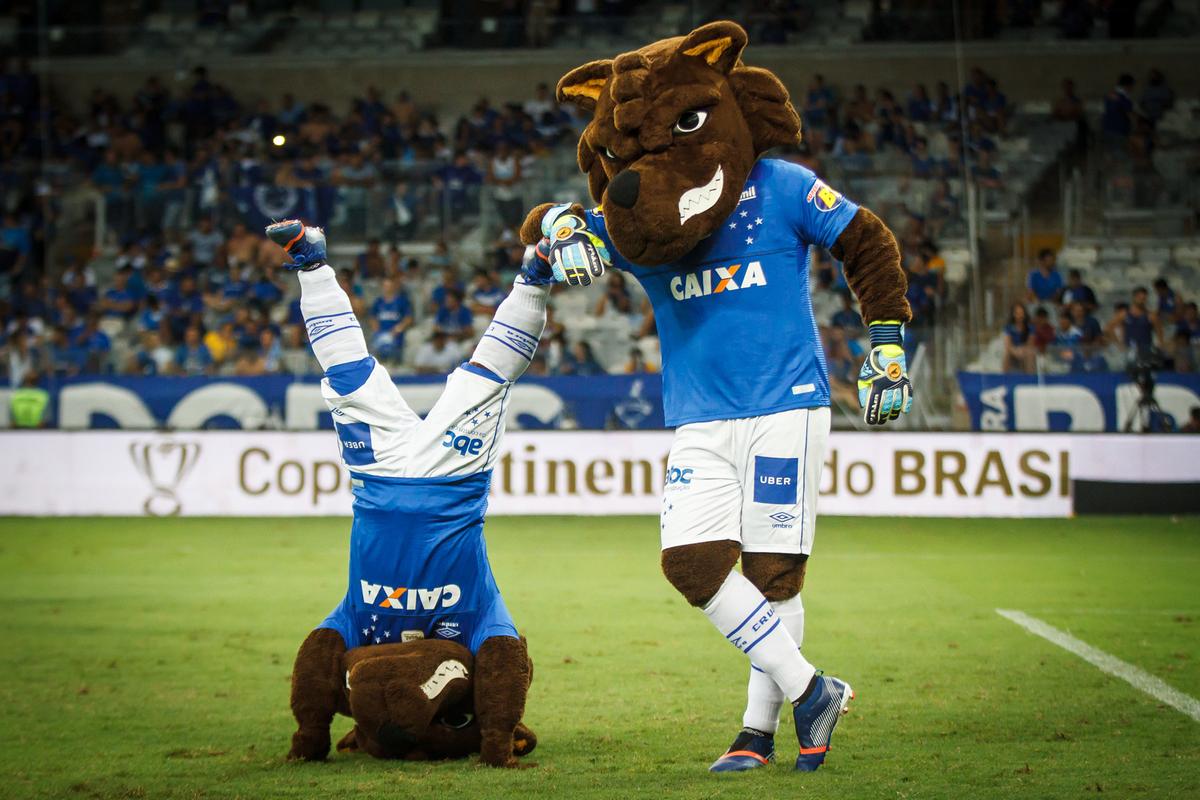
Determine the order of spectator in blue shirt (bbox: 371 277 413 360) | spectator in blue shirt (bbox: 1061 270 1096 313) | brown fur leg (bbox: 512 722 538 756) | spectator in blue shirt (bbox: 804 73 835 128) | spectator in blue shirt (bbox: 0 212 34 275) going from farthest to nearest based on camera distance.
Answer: spectator in blue shirt (bbox: 804 73 835 128) < spectator in blue shirt (bbox: 0 212 34 275) < spectator in blue shirt (bbox: 371 277 413 360) < spectator in blue shirt (bbox: 1061 270 1096 313) < brown fur leg (bbox: 512 722 538 756)

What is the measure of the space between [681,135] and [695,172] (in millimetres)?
129

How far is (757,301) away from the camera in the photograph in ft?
14.5

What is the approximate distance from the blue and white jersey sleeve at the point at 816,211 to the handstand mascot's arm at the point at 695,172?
2 cm

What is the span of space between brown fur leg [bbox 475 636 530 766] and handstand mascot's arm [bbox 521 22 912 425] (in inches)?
45.1

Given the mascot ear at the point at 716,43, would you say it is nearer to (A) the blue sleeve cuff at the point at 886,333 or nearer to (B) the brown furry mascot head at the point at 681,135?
(B) the brown furry mascot head at the point at 681,135

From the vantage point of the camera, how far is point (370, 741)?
456 centimetres

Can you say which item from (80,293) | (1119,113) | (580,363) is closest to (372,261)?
(580,363)

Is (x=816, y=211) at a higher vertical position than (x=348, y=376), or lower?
higher

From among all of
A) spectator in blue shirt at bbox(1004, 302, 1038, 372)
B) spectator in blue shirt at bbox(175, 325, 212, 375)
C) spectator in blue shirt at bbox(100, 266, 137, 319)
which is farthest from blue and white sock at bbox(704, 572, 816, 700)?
spectator in blue shirt at bbox(100, 266, 137, 319)

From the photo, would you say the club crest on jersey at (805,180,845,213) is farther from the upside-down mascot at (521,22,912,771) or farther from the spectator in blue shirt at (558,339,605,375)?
the spectator in blue shirt at (558,339,605,375)

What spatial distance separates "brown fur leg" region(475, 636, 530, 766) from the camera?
4.39 metres

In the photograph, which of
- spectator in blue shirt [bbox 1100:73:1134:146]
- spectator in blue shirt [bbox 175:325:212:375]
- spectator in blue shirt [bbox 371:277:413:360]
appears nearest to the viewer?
spectator in blue shirt [bbox 371:277:413:360]

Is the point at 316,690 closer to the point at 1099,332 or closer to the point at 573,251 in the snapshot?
the point at 573,251

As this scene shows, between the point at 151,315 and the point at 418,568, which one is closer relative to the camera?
the point at 418,568
